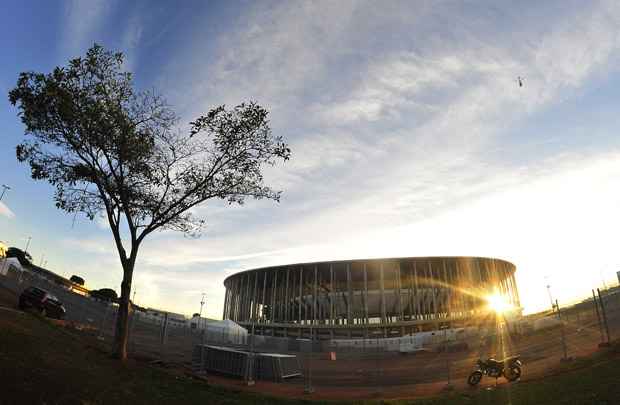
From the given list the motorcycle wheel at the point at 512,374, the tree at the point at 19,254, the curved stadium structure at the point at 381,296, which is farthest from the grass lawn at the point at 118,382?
the tree at the point at 19,254

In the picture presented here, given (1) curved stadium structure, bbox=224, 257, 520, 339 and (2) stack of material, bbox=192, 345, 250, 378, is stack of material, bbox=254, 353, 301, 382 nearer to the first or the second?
(2) stack of material, bbox=192, 345, 250, 378

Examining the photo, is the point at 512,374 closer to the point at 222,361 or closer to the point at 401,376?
the point at 401,376

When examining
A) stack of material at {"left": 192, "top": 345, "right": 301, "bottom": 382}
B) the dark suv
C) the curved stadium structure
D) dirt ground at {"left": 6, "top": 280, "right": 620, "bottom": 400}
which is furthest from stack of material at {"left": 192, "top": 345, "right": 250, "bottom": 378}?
the curved stadium structure

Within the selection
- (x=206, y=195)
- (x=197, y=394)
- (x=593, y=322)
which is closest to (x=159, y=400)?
(x=197, y=394)

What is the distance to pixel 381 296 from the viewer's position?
76000mm

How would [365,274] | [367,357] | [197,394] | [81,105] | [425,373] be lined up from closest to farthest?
[197,394] < [81,105] < [425,373] < [367,357] < [365,274]

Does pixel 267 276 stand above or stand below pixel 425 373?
above

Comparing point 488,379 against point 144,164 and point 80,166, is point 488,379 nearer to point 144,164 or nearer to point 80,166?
point 144,164

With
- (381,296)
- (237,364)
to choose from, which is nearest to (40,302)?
(237,364)

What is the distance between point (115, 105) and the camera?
62.1 ft

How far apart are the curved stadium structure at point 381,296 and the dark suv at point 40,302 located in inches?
2142

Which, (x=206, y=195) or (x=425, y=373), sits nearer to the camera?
(x=206, y=195)

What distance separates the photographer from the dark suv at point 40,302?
25.5 metres

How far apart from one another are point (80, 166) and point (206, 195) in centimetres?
680
